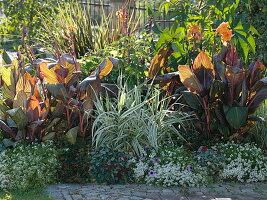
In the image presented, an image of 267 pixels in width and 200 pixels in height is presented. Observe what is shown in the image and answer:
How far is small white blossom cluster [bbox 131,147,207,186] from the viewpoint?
15.7 ft

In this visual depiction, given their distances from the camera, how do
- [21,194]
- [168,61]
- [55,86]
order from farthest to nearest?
[168,61]
[55,86]
[21,194]

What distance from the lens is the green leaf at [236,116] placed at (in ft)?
16.8

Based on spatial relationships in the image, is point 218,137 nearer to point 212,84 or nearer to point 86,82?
point 212,84

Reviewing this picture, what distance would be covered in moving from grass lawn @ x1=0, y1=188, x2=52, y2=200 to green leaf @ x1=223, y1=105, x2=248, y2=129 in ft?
6.90

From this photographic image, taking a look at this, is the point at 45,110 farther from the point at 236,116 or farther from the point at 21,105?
the point at 236,116

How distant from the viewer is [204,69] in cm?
532

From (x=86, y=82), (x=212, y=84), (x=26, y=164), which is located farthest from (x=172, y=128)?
(x=26, y=164)

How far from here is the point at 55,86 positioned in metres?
4.95

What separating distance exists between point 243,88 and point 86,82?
5.58 feet

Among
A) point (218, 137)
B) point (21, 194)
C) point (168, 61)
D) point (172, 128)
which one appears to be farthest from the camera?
point (168, 61)

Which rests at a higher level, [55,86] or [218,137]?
[55,86]

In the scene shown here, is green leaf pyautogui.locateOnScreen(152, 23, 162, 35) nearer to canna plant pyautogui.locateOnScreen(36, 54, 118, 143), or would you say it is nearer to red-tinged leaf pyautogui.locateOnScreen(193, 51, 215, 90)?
red-tinged leaf pyautogui.locateOnScreen(193, 51, 215, 90)

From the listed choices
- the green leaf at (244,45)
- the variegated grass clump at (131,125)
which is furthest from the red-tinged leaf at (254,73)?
the variegated grass clump at (131,125)

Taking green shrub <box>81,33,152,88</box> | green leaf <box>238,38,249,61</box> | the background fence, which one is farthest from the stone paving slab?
the background fence
